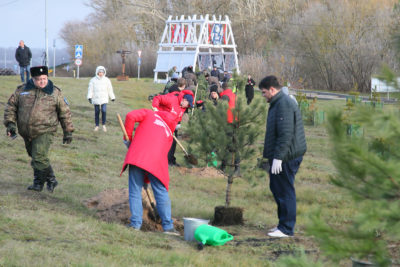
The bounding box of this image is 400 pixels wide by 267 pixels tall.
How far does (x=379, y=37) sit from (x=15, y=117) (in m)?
42.6

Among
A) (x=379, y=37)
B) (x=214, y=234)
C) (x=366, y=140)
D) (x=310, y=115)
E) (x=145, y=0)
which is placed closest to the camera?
(x=366, y=140)

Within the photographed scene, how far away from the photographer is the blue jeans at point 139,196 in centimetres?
654

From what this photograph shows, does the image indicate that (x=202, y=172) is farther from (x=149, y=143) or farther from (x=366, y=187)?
(x=366, y=187)

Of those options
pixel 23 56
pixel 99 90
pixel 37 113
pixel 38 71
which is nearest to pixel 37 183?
pixel 37 113

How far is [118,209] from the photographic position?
285 inches

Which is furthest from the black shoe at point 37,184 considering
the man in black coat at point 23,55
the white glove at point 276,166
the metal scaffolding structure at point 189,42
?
the metal scaffolding structure at point 189,42

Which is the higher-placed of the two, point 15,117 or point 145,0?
point 145,0

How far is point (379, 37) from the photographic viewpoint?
46219 millimetres

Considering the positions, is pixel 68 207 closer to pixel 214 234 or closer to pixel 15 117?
pixel 15 117

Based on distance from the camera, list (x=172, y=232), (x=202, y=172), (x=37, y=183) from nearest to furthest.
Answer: (x=172, y=232), (x=37, y=183), (x=202, y=172)

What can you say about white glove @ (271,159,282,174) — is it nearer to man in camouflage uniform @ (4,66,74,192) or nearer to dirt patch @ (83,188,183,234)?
dirt patch @ (83,188,183,234)

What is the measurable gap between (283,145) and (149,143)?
1.46 meters

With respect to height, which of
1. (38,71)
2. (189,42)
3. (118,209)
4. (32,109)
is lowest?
(118,209)

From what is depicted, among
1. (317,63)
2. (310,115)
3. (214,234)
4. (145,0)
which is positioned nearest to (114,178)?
(214,234)
